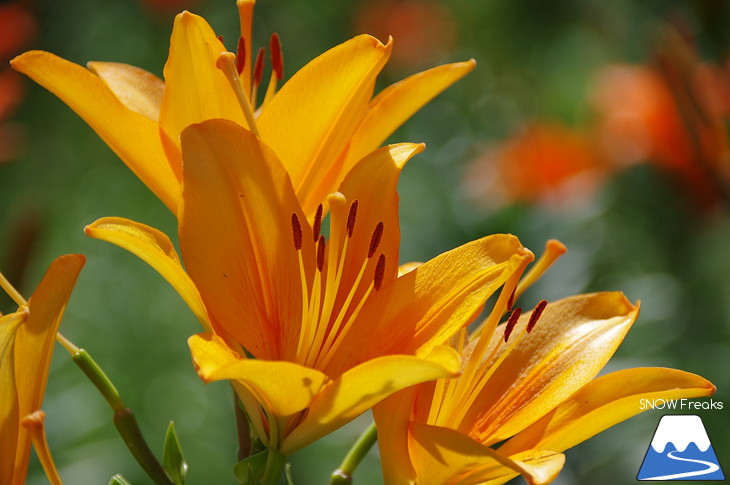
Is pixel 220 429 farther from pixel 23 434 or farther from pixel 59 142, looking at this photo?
pixel 23 434

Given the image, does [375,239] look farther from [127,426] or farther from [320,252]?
[127,426]

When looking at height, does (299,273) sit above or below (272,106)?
below

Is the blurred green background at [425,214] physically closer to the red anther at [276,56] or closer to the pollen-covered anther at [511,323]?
the red anther at [276,56]

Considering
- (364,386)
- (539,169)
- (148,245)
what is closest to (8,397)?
(148,245)

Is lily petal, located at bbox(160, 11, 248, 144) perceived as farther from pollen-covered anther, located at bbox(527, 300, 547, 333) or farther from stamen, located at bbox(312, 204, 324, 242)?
pollen-covered anther, located at bbox(527, 300, 547, 333)

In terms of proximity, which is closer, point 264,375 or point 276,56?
point 264,375

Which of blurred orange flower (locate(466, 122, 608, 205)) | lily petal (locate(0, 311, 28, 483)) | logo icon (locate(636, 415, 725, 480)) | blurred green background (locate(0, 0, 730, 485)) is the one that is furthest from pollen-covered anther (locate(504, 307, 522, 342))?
blurred orange flower (locate(466, 122, 608, 205))
